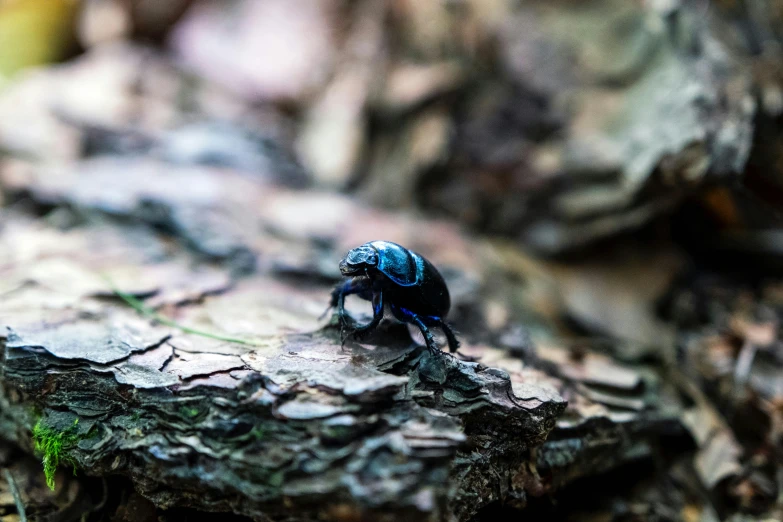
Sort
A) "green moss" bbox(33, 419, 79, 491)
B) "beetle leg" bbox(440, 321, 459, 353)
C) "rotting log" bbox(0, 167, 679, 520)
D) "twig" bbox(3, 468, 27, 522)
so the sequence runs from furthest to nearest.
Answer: "beetle leg" bbox(440, 321, 459, 353) → "twig" bbox(3, 468, 27, 522) → "green moss" bbox(33, 419, 79, 491) → "rotting log" bbox(0, 167, 679, 520)

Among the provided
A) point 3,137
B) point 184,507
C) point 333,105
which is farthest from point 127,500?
point 333,105

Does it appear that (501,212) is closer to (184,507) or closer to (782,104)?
(782,104)

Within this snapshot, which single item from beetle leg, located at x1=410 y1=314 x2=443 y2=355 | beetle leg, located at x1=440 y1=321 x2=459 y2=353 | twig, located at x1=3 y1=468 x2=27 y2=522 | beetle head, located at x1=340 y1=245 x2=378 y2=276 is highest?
beetle head, located at x1=340 y1=245 x2=378 y2=276

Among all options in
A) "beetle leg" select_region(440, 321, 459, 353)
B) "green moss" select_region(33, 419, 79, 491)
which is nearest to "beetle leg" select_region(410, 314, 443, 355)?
"beetle leg" select_region(440, 321, 459, 353)

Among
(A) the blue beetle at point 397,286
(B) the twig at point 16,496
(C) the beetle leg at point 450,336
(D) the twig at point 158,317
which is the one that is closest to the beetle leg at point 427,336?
(A) the blue beetle at point 397,286

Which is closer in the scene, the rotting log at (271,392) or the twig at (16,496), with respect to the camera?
the rotting log at (271,392)

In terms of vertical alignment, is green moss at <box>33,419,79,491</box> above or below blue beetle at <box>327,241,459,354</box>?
below

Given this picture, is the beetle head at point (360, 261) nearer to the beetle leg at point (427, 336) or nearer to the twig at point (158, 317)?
the beetle leg at point (427, 336)

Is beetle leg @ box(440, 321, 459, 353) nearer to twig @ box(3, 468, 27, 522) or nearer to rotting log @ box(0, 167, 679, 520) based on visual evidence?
rotting log @ box(0, 167, 679, 520)
